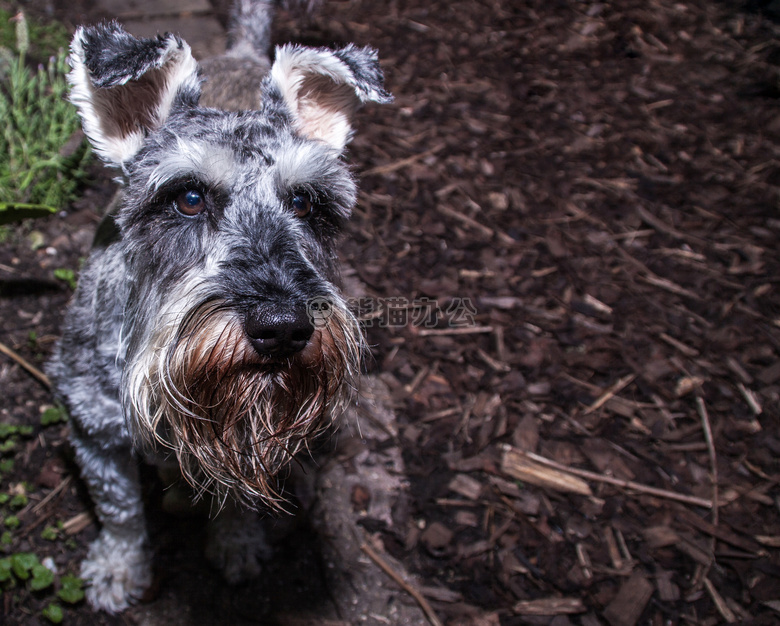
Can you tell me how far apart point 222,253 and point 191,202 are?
0.25 metres

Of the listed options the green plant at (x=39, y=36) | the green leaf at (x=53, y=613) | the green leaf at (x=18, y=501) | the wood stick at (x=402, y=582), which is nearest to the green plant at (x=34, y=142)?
the green plant at (x=39, y=36)

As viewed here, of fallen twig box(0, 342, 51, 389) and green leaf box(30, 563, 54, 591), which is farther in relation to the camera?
fallen twig box(0, 342, 51, 389)

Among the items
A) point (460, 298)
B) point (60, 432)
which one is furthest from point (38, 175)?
point (460, 298)

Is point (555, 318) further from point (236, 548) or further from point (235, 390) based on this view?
point (235, 390)

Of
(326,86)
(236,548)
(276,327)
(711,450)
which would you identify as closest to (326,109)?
(326,86)

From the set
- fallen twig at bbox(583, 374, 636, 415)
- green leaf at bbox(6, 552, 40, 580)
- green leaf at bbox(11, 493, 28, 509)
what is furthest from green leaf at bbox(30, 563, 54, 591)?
fallen twig at bbox(583, 374, 636, 415)

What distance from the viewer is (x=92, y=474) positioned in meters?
2.64

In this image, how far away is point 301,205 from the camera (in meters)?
2.35

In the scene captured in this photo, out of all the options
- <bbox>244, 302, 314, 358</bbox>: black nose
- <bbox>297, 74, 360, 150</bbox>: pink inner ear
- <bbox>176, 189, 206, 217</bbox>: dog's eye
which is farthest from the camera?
<bbox>297, 74, 360, 150</bbox>: pink inner ear

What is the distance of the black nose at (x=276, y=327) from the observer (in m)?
1.74

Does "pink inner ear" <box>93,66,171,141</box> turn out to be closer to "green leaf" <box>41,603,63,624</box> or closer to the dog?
the dog

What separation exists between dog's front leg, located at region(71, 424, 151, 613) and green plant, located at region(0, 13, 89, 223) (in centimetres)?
221

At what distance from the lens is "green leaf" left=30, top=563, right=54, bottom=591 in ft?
8.75
